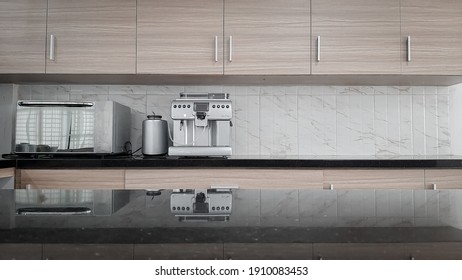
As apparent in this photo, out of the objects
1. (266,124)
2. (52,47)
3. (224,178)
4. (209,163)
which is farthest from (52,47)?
(266,124)

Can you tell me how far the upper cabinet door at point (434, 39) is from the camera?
2414mm

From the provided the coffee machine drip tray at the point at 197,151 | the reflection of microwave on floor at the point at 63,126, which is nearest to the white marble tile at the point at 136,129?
the reflection of microwave on floor at the point at 63,126

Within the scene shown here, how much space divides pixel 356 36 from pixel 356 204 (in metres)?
2.00


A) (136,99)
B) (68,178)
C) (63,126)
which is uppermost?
(136,99)

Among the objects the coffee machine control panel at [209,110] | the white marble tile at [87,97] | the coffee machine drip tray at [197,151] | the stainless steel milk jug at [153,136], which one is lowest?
the coffee machine drip tray at [197,151]

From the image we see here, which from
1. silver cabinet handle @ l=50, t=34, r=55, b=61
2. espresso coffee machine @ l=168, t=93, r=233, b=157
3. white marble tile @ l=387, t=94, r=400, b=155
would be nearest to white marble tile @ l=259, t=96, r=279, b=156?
espresso coffee machine @ l=168, t=93, r=233, b=157

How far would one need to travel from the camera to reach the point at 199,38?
241 centimetres

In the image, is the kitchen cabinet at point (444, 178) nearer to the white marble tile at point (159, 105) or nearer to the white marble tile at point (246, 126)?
the white marble tile at point (246, 126)

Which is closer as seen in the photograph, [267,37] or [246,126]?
[267,37]

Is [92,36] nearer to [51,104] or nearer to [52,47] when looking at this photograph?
[52,47]

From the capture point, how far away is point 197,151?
2.25m

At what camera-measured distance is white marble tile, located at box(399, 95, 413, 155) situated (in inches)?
109

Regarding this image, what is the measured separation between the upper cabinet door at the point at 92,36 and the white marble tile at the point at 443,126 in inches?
85.2

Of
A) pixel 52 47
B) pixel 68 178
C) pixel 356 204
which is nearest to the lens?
pixel 356 204
